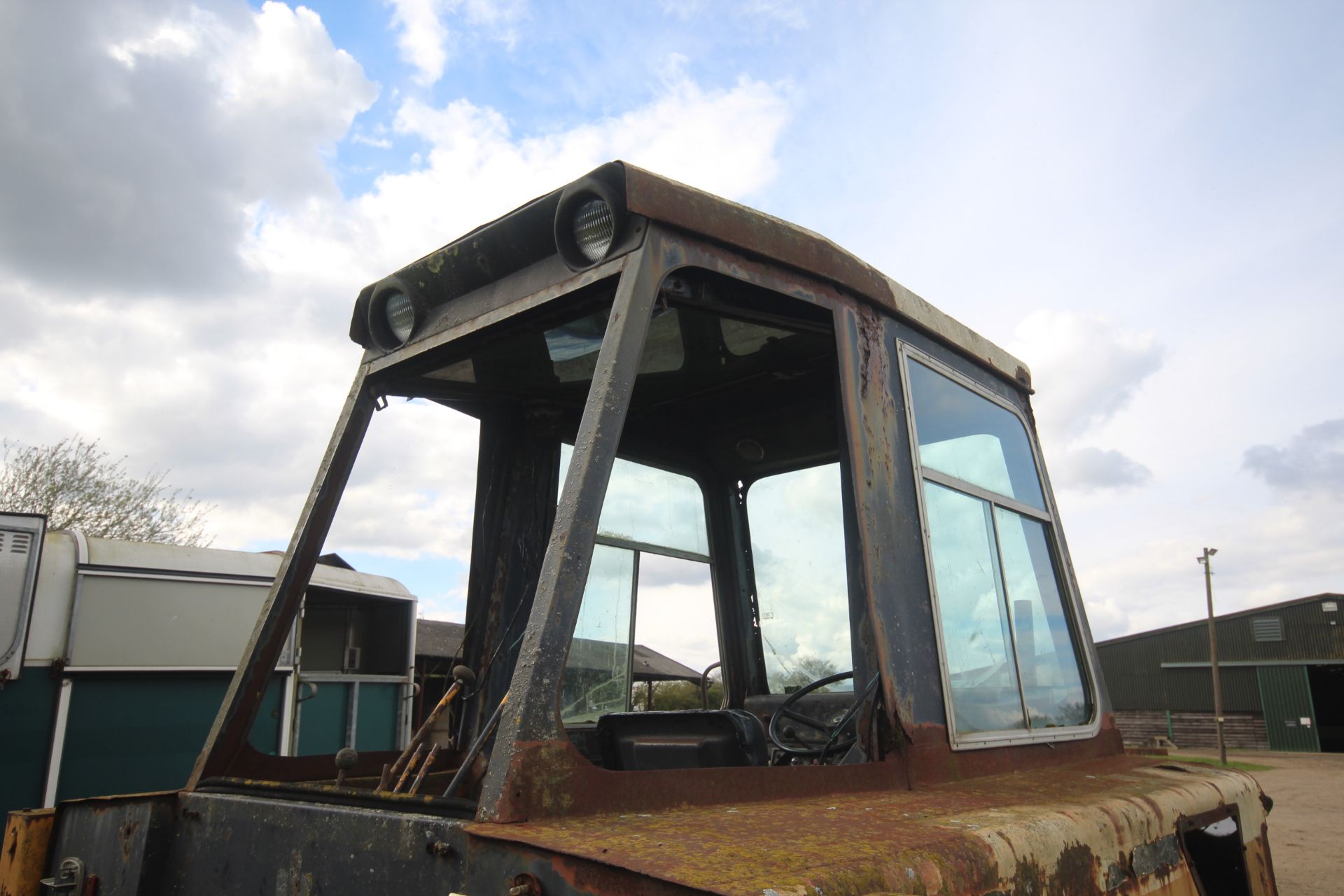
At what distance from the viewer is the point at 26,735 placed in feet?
19.3

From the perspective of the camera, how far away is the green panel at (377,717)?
26.9ft

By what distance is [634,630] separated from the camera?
3.98 m

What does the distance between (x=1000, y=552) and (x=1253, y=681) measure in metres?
33.5

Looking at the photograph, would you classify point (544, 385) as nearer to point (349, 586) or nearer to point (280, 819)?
point (280, 819)

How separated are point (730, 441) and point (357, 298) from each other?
2012mm

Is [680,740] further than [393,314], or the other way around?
[680,740]

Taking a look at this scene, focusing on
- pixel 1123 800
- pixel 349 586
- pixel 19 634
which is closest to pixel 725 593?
pixel 1123 800

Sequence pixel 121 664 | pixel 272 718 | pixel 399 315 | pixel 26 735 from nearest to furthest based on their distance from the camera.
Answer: pixel 399 315 → pixel 26 735 → pixel 121 664 → pixel 272 718

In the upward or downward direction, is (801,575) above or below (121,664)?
above

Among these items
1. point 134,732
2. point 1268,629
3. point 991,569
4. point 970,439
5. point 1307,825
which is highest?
point 1268,629

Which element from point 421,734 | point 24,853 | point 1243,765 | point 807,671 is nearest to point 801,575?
point 807,671

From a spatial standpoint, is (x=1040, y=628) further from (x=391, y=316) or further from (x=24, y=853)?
(x=24, y=853)

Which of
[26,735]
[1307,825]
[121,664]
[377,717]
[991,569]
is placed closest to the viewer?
[991,569]

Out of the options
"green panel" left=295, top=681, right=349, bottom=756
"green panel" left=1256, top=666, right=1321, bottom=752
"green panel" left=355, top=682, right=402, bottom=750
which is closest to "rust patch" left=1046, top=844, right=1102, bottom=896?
"green panel" left=295, top=681, right=349, bottom=756
